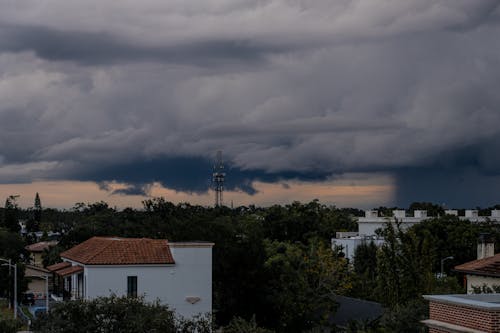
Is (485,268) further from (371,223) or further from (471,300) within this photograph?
(371,223)

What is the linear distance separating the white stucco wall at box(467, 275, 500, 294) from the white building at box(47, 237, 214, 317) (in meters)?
16.0

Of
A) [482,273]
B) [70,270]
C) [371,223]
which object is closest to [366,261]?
[371,223]

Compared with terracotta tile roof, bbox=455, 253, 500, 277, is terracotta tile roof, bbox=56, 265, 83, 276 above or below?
below

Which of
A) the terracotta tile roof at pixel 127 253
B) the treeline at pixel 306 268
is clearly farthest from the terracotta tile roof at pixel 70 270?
the treeline at pixel 306 268

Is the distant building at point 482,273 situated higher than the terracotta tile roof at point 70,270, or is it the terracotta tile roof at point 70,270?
the distant building at point 482,273

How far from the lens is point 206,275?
4900 cm

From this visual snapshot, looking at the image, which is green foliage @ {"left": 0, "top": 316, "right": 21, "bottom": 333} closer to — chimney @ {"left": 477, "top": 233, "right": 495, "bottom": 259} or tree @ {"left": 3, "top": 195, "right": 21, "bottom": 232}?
chimney @ {"left": 477, "top": 233, "right": 495, "bottom": 259}

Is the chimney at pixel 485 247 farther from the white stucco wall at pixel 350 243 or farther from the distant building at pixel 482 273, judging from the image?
the white stucco wall at pixel 350 243

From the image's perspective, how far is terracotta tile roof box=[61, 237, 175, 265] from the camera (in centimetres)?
4756

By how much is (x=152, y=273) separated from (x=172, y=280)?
1332 mm

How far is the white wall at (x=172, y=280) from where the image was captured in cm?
4706

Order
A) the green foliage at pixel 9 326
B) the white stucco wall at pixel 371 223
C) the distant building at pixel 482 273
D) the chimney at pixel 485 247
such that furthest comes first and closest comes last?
the white stucco wall at pixel 371 223
the chimney at pixel 485 247
the distant building at pixel 482 273
the green foliage at pixel 9 326

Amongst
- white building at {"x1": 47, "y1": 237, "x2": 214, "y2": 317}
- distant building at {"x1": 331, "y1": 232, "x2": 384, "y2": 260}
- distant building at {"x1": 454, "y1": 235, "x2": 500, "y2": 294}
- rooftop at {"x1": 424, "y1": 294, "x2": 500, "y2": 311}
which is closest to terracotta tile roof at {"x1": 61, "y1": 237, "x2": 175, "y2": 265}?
white building at {"x1": 47, "y1": 237, "x2": 214, "y2": 317}

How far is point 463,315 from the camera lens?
19391 mm
